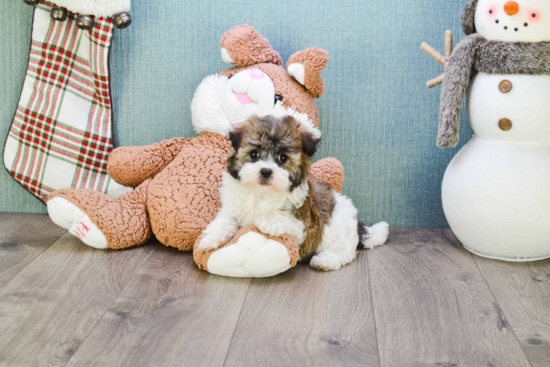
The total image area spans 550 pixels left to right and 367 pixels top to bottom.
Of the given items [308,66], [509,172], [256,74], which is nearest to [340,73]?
[308,66]

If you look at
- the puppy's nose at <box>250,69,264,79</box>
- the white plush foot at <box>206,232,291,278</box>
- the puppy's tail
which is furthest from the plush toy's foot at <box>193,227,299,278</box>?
the puppy's nose at <box>250,69,264,79</box>

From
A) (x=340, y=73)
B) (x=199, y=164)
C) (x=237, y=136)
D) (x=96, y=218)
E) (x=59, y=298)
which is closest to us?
(x=59, y=298)

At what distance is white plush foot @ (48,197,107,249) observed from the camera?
1827 mm

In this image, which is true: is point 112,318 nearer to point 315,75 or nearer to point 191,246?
point 191,246

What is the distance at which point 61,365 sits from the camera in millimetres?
1179

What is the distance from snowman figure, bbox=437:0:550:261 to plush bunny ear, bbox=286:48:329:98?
0.43 m

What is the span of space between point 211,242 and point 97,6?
1020mm

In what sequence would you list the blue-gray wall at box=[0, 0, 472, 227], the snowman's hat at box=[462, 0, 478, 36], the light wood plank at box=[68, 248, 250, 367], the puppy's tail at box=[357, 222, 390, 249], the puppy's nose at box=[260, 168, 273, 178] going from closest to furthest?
the light wood plank at box=[68, 248, 250, 367] < the puppy's nose at box=[260, 168, 273, 178] < the snowman's hat at box=[462, 0, 478, 36] < the puppy's tail at box=[357, 222, 390, 249] < the blue-gray wall at box=[0, 0, 472, 227]

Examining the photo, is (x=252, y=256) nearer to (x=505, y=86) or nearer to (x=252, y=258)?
(x=252, y=258)

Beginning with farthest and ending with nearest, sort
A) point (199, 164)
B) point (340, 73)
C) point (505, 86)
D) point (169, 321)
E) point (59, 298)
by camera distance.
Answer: point (340, 73)
point (199, 164)
point (505, 86)
point (59, 298)
point (169, 321)

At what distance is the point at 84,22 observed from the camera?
2002mm

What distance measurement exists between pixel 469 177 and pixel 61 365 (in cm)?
137

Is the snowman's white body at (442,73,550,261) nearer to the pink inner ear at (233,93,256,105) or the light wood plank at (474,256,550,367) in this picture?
the light wood plank at (474,256,550,367)

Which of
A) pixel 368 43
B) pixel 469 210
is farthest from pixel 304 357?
pixel 368 43
